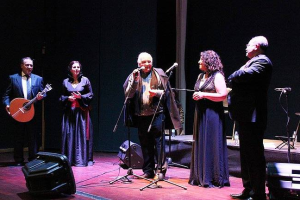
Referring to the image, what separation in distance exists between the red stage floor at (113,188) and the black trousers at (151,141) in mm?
215

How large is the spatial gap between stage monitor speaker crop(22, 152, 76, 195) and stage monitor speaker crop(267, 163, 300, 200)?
200 centimetres

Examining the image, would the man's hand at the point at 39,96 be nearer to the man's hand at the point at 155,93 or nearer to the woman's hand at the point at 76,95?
the woman's hand at the point at 76,95

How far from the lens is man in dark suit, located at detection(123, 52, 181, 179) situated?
16.7ft

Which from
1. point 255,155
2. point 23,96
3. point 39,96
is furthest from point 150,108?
point 23,96

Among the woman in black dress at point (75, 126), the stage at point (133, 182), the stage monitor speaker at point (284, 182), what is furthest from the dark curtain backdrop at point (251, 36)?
the stage monitor speaker at point (284, 182)

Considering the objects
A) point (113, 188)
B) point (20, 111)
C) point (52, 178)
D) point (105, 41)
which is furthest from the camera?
point (105, 41)

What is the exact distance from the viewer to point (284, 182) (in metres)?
3.91

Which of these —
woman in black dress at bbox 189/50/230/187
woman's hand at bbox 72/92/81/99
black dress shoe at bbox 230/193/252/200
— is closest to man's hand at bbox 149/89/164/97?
woman in black dress at bbox 189/50/230/187

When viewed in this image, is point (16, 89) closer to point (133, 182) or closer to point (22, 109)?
point (22, 109)

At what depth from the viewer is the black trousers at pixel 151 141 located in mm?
5129

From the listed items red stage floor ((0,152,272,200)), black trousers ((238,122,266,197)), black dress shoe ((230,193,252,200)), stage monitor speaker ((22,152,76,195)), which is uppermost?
black trousers ((238,122,266,197))

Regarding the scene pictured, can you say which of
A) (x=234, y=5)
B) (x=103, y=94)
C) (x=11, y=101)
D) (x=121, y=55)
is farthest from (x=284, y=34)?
(x=11, y=101)

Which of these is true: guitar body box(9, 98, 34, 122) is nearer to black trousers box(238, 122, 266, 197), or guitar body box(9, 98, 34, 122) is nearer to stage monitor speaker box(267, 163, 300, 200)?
black trousers box(238, 122, 266, 197)

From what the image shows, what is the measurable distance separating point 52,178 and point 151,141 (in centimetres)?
146
